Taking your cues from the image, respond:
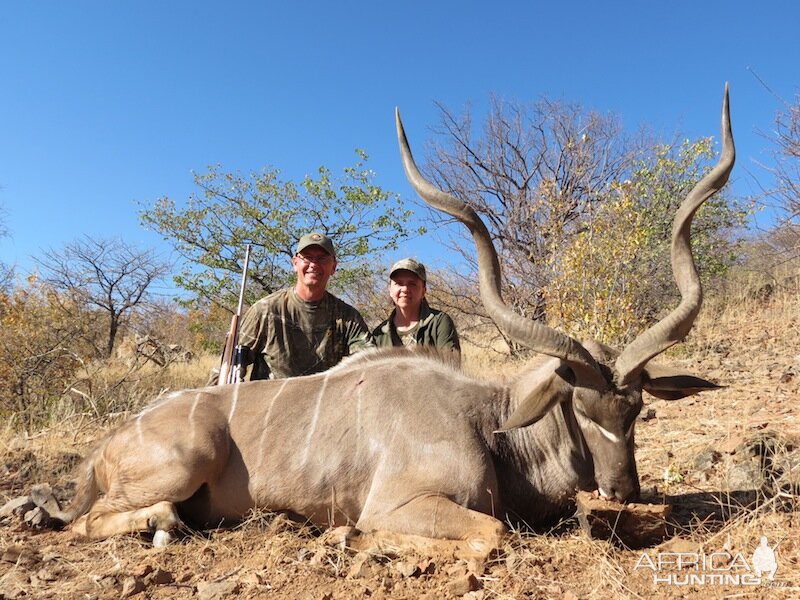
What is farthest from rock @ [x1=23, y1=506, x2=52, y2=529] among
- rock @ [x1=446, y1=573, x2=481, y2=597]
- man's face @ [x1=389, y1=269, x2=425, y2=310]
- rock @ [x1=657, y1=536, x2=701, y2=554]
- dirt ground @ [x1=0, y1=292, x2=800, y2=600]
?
rock @ [x1=657, y1=536, x2=701, y2=554]

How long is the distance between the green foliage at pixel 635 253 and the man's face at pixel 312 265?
11.8 feet

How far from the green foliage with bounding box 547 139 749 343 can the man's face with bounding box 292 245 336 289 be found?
11.8 ft

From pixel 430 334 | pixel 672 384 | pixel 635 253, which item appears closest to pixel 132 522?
pixel 430 334

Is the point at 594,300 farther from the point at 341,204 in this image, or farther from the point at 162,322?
the point at 162,322

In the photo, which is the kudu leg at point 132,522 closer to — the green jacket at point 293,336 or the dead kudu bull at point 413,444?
the dead kudu bull at point 413,444

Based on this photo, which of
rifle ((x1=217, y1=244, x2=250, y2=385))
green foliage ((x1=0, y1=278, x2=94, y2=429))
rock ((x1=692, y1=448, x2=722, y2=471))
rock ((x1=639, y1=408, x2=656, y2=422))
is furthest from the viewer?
green foliage ((x1=0, y1=278, x2=94, y2=429))

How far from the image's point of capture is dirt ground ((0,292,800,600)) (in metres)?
2.02

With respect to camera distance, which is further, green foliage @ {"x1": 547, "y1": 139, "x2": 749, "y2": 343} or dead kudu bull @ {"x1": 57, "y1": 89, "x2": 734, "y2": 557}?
green foliage @ {"x1": 547, "y1": 139, "x2": 749, "y2": 343}

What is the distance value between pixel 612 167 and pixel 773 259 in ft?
12.7

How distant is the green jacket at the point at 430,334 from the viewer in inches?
174

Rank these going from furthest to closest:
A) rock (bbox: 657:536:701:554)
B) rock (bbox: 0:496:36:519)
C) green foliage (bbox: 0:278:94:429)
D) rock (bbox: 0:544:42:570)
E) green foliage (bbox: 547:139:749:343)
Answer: green foliage (bbox: 547:139:749:343) → green foliage (bbox: 0:278:94:429) → rock (bbox: 0:496:36:519) → rock (bbox: 0:544:42:570) → rock (bbox: 657:536:701:554)

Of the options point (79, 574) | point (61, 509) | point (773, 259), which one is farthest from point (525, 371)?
point (773, 259)

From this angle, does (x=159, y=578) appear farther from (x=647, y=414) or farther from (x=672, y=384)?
(x=647, y=414)

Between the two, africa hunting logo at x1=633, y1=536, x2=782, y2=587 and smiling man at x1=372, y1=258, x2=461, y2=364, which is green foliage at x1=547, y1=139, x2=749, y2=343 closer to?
smiling man at x1=372, y1=258, x2=461, y2=364
